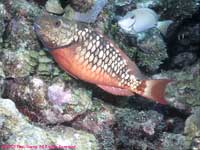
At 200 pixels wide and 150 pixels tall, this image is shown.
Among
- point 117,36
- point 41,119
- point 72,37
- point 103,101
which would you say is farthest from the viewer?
point 117,36

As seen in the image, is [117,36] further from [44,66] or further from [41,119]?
[41,119]

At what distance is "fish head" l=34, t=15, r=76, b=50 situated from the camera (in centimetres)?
365

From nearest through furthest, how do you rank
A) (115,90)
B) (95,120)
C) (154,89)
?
(154,89), (115,90), (95,120)

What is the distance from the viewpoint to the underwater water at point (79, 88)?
370 centimetres

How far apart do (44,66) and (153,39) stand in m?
2.09

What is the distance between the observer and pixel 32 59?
4.14 meters

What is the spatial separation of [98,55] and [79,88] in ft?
1.80

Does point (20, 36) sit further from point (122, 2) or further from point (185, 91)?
point (122, 2)

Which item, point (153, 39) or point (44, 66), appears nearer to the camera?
point (44, 66)

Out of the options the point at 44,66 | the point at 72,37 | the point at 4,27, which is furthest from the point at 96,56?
the point at 4,27

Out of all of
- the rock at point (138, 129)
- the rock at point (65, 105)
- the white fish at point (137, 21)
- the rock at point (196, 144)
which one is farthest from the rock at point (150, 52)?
the rock at point (196, 144)

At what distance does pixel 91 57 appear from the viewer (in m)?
3.80

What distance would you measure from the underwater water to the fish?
0.04 ft


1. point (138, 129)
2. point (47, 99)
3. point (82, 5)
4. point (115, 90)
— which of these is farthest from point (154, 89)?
point (82, 5)
